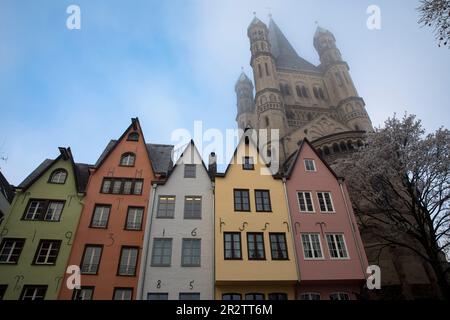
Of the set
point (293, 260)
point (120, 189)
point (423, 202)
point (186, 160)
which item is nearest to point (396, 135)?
point (423, 202)

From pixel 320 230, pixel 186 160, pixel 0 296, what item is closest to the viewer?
pixel 0 296

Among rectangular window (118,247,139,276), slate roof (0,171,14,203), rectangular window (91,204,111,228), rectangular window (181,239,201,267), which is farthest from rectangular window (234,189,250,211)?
slate roof (0,171,14,203)

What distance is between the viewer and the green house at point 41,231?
16891 mm

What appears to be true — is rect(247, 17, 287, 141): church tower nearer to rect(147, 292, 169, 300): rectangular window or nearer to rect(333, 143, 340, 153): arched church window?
rect(333, 143, 340, 153): arched church window

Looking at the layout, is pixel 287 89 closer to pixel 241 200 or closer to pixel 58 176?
pixel 241 200

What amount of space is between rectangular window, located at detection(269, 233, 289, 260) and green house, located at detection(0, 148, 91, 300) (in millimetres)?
12960

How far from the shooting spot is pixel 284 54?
8094cm

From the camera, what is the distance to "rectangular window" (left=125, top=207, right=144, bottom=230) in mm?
19812

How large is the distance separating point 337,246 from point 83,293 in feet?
52.9

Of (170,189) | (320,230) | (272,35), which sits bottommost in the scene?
(320,230)

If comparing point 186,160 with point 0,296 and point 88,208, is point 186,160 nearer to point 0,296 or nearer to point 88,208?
point 88,208

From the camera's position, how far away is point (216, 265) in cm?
1750
